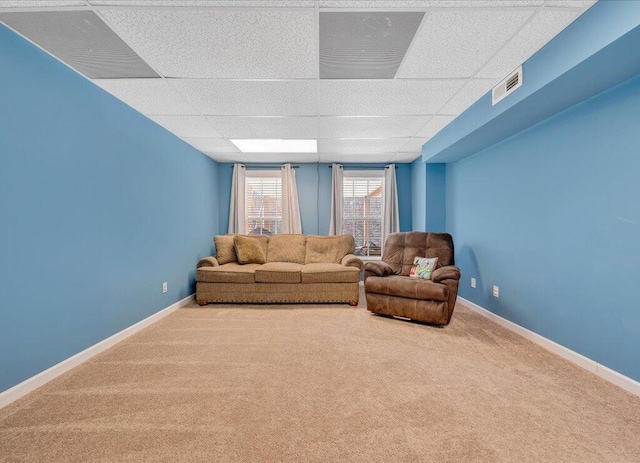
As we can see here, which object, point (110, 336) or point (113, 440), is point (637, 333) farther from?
point (110, 336)

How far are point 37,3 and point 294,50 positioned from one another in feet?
4.71

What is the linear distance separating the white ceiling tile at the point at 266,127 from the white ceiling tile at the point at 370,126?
17 centimetres

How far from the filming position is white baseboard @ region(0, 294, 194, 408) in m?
1.74

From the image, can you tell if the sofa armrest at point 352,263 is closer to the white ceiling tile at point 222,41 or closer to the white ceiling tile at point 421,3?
the white ceiling tile at point 222,41

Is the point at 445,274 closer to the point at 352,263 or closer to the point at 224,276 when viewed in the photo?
the point at 352,263

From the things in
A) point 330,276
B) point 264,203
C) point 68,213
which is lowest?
point 330,276

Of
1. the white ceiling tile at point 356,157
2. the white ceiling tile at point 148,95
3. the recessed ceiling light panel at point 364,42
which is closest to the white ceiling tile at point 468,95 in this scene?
the recessed ceiling light panel at point 364,42

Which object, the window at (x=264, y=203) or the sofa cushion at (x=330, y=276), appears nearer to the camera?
the sofa cushion at (x=330, y=276)

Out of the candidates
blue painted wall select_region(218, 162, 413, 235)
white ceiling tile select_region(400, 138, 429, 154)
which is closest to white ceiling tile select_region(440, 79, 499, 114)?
white ceiling tile select_region(400, 138, 429, 154)

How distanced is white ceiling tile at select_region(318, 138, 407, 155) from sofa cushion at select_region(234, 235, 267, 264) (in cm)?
184

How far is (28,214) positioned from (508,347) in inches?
150

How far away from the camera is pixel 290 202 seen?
5.22 metres

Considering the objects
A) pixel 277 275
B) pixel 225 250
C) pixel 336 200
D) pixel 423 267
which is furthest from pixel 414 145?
pixel 225 250

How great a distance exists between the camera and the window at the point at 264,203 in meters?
5.38
